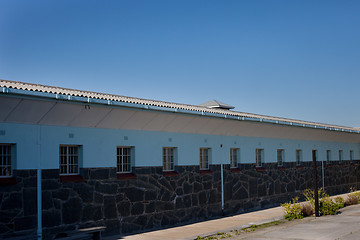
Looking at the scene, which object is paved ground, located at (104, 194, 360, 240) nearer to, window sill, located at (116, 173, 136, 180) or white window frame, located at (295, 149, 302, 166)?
window sill, located at (116, 173, 136, 180)

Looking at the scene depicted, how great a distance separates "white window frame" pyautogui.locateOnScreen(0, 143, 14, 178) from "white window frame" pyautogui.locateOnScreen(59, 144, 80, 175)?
158 centimetres

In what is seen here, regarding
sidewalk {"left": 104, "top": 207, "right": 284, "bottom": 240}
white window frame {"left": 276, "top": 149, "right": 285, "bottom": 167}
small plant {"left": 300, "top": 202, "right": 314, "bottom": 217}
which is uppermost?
white window frame {"left": 276, "top": 149, "right": 285, "bottom": 167}

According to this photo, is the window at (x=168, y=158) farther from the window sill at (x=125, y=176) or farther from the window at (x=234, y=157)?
the window at (x=234, y=157)

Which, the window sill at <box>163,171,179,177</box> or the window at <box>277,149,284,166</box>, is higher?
the window at <box>277,149,284,166</box>

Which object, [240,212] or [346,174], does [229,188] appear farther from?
[346,174]

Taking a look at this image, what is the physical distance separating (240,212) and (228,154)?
2627 mm

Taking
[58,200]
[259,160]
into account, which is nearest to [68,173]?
[58,200]

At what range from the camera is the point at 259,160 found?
2188cm

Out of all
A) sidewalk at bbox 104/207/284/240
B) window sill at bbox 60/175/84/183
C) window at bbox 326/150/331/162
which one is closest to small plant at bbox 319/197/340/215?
sidewalk at bbox 104/207/284/240

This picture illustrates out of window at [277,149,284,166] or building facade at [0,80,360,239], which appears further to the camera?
window at [277,149,284,166]

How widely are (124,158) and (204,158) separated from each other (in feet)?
14.9

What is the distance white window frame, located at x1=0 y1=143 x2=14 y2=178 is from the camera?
1111cm

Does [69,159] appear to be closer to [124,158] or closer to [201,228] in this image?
[124,158]

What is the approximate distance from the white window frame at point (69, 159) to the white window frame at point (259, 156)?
10.9m
